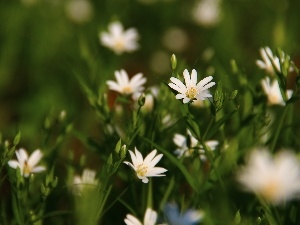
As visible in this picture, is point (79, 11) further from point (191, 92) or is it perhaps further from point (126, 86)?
point (191, 92)

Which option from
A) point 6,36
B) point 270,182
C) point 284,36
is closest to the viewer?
point 270,182

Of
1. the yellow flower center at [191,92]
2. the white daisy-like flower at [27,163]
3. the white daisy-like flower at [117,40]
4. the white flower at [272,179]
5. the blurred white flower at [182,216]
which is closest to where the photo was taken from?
the white flower at [272,179]

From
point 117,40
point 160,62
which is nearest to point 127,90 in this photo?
point 117,40


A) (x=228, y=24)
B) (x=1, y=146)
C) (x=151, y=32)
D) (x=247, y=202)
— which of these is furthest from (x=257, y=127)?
(x=151, y=32)

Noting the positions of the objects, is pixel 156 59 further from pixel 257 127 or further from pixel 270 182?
pixel 270 182

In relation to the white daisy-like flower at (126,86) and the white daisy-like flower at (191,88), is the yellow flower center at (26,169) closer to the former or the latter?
the white daisy-like flower at (126,86)

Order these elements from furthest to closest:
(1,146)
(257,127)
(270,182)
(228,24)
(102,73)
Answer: (228,24)
(102,73)
(257,127)
(1,146)
(270,182)

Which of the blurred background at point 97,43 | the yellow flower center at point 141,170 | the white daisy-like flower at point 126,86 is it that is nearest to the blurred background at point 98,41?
the blurred background at point 97,43
